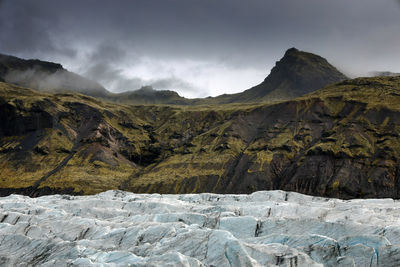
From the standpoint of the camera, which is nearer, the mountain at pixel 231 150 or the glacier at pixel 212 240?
the glacier at pixel 212 240

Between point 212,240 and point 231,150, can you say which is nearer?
point 212,240

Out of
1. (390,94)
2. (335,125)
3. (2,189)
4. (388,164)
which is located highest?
(390,94)

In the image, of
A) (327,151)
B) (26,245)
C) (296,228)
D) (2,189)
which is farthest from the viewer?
(2,189)

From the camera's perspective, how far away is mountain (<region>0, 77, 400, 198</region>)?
12388 cm

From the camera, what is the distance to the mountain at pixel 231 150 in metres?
124

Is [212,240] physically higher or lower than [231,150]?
lower

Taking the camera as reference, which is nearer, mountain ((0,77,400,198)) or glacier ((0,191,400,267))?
glacier ((0,191,400,267))

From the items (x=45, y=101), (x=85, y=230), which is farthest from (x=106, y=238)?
(x=45, y=101)

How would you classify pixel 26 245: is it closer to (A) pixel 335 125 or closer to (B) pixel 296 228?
(B) pixel 296 228

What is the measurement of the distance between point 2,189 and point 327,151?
12497cm

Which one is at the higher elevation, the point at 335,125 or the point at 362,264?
the point at 335,125

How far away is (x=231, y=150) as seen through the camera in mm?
155125

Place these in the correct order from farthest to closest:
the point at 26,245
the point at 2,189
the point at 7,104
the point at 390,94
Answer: the point at 7,104 < the point at 390,94 < the point at 2,189 < the point at 26,245

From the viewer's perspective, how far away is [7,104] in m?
195
